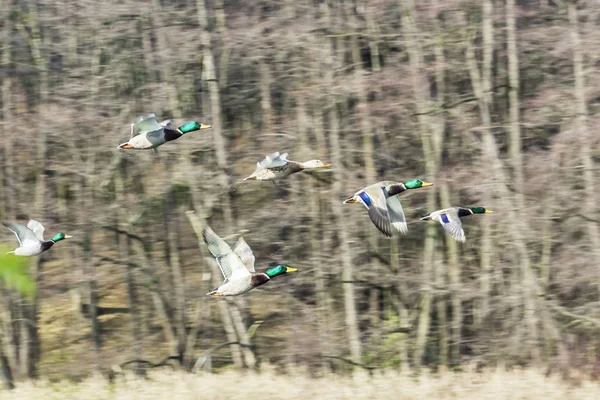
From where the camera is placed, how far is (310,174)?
17531 millimetres

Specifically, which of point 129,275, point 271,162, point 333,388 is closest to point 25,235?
point 271,162

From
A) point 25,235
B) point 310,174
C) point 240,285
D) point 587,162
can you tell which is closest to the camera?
point 240,285

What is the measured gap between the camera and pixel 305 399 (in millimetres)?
13297

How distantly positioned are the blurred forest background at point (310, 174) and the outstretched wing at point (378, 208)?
662cm

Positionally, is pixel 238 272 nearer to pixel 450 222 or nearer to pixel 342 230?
pixel 450 222

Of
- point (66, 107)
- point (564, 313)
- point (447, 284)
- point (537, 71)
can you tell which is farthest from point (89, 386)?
point (537, 71)

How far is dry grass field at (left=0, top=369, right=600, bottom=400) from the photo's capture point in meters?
13.3

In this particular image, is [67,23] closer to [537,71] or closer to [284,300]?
[284,300]

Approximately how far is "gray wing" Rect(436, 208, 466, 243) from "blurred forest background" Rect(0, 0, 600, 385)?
16.4ft

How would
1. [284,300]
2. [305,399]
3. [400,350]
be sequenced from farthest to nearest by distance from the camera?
[284,300]
[400,350]
[305,399]

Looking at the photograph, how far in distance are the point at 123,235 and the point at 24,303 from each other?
2314 millimetres

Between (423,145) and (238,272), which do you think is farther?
(423,145)

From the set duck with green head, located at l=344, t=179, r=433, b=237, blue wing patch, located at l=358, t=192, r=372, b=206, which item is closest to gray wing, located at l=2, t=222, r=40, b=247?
duck with green head, located at l=344, t=179, r=433, b=237

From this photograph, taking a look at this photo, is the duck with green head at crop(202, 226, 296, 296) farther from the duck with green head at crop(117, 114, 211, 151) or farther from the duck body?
the duck with green head at crop(117, 114, 211, 151)
